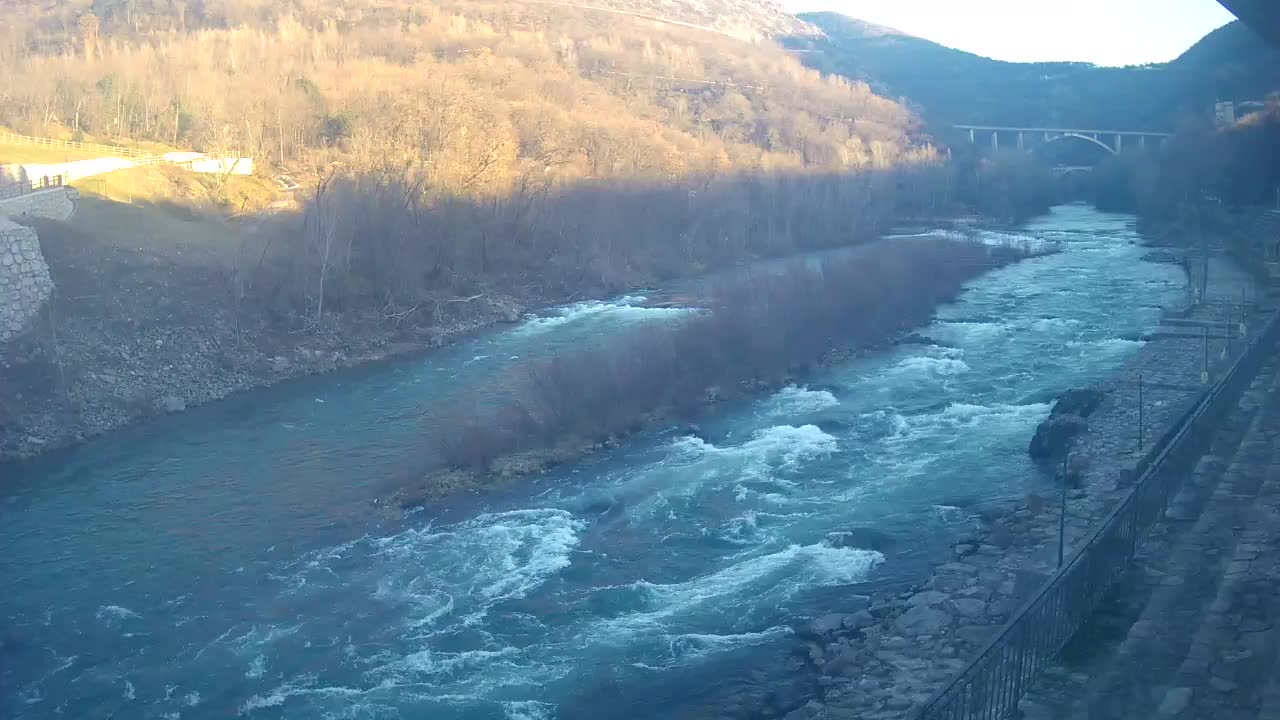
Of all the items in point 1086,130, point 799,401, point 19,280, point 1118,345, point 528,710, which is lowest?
point 528,710

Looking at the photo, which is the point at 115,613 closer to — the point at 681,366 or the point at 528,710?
the point at 528,710

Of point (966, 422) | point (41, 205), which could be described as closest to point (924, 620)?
point (966, 422)

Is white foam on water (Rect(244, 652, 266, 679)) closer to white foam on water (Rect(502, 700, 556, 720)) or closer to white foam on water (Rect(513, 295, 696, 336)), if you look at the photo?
white foam on water (Rect(502, 700, 556, 720))

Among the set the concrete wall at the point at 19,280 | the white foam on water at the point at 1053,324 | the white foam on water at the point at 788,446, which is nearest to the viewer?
the white foam on water at the point at 788,446

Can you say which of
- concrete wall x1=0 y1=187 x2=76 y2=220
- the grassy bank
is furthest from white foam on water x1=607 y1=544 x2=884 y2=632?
concrete wall x1=0 y1=187 x2=76 y2=220

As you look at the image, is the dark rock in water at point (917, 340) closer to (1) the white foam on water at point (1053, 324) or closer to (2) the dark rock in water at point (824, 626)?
(1) the white foam on water at point (1053, 324)

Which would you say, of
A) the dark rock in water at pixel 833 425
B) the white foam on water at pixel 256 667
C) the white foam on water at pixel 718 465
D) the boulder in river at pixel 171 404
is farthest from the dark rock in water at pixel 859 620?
the boulder in river at pixel 171 404

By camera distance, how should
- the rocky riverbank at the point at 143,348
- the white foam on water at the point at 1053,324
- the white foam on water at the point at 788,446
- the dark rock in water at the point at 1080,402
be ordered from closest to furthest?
the white foam on water at the point at 788,446, the dark rock in water at the point at 1080,402, the rocky riverbank at the point at 143,348, the white foam on water at the point at 1053,324
